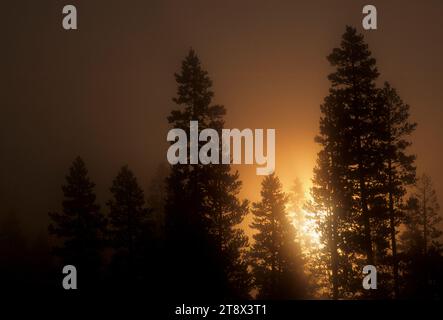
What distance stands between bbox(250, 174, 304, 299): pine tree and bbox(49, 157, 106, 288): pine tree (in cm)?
1329

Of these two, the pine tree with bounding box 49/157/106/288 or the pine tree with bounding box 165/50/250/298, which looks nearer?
the pine tree with bounding box 165/50/250/298

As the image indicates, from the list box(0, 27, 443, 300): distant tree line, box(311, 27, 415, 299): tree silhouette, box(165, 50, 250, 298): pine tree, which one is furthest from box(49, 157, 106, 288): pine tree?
box(311, 27, 415, 299): tree silhouette

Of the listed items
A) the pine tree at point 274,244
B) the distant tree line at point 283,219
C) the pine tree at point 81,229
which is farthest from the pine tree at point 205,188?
the pine tree at point 81,229

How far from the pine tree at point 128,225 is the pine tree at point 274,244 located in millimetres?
9766

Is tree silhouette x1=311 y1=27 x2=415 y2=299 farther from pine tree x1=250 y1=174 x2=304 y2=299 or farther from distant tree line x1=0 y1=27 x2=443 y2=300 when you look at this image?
pine tree x1=250 y1=174 x2=304 y2=299

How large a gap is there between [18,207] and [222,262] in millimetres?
113586

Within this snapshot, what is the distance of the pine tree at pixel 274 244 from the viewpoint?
37.2 m

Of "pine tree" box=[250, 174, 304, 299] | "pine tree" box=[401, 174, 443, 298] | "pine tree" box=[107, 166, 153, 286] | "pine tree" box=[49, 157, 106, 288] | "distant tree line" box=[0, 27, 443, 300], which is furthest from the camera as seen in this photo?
"pine tree" box=[250, 174, 304, 299]

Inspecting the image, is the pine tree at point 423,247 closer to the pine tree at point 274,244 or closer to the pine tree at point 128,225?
the pine tree at point 274,244

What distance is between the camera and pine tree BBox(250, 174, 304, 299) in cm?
3722

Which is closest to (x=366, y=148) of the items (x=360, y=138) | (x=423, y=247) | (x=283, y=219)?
(x=360, y=138)

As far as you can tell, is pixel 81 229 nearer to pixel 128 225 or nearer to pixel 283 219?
pixel 128 225

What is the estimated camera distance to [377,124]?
22.3 meters
